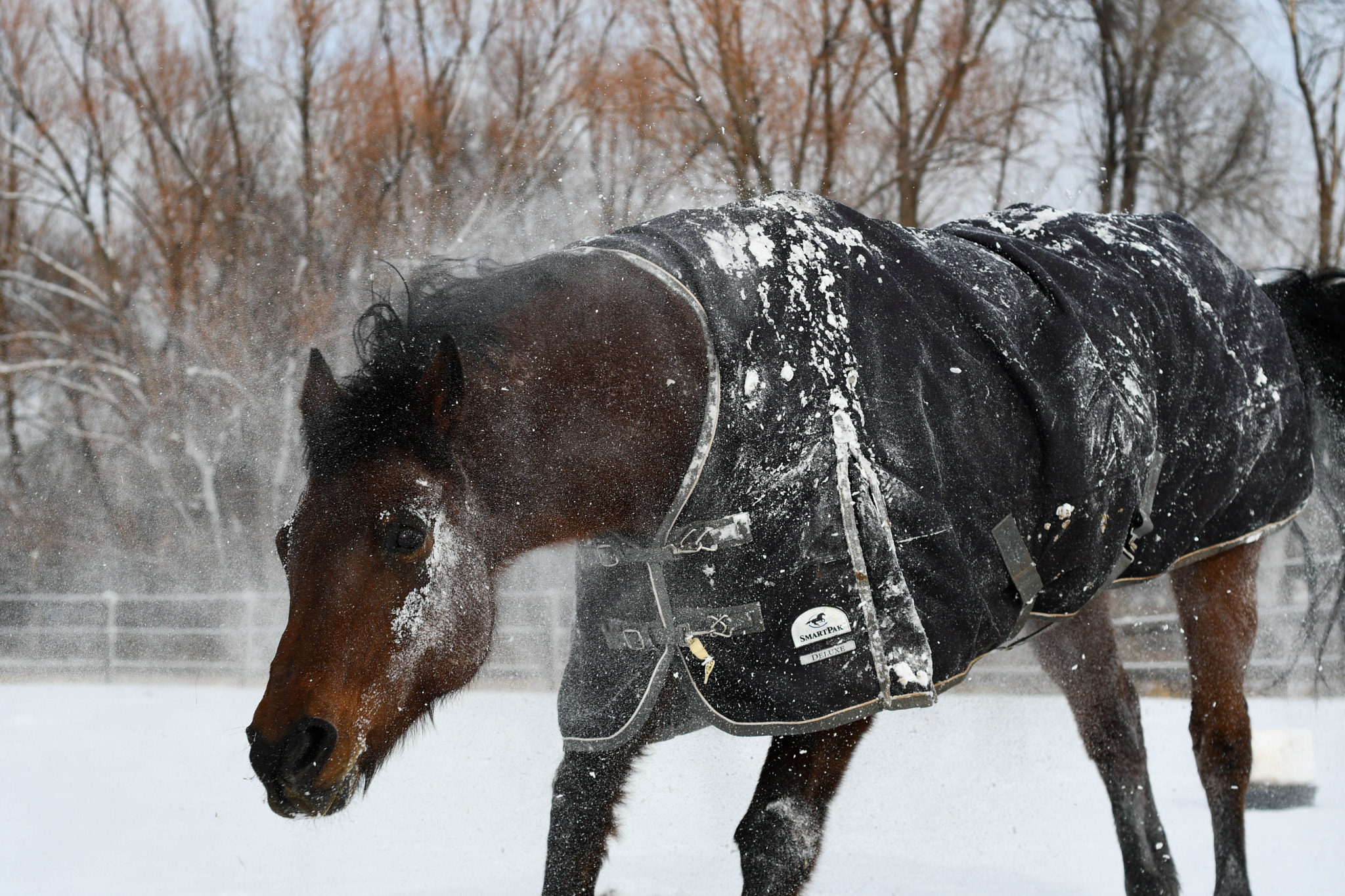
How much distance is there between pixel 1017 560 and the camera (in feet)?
7.40

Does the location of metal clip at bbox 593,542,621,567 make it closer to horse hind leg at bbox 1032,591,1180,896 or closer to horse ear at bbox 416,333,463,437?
horse ear at bbox 416,333,463,437

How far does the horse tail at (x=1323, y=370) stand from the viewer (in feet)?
12.5

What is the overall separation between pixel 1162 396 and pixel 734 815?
2173 mm

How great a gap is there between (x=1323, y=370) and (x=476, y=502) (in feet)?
10.4

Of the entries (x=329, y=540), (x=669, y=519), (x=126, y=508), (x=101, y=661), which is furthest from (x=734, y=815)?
(x=126, y=508)

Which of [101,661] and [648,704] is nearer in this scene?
[648,704]

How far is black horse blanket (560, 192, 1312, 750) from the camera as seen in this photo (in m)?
1.98

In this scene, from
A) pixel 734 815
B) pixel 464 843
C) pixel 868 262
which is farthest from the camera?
pixel 734 815

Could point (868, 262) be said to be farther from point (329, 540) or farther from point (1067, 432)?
point (329, 540)

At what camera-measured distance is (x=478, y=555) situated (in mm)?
1883

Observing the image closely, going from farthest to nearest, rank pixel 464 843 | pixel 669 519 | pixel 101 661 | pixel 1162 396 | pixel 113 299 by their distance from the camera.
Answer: pixel 113 299 < pixel 101 661 < pixel 464 843 < pixel 1162 396 < pixel 669 519

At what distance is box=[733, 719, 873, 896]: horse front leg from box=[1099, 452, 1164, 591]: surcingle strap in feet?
3.13

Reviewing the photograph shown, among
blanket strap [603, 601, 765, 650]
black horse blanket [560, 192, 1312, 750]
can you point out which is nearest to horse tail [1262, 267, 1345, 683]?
black horse blanket [560, 192, 1312, 750]

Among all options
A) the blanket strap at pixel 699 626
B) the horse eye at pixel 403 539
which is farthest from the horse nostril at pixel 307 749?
the blanket strap at pixel 699 626
